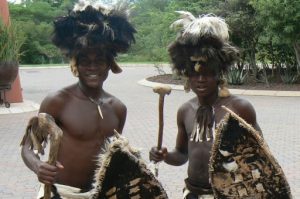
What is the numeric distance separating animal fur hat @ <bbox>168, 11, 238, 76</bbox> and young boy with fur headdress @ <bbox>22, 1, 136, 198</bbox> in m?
0.37

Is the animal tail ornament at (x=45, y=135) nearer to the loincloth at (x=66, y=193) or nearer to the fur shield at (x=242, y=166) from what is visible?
the loincloth at (x=66, y=193)

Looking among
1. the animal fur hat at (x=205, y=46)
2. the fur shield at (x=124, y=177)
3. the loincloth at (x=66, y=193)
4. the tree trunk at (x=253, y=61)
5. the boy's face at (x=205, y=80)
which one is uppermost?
the animal fur hat at (x=205, y=46)

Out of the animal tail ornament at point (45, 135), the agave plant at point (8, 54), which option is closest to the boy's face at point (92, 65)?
the animal tail ornament at point (45, 135)

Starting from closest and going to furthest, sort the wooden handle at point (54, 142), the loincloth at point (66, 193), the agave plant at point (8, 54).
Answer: the wooden handle at point (54, 142) < the loincloth at point (66, 193) < the agave plant at point (8, 54)

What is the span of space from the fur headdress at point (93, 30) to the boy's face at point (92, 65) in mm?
34

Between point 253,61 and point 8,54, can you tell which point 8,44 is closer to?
point 8,54

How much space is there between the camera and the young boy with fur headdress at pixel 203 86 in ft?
10.6

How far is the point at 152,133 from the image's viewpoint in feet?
32.9

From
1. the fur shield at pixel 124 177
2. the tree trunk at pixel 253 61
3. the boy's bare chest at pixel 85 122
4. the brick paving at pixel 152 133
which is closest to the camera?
the fur shield at pixel 124 177

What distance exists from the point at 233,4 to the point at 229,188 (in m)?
15.7

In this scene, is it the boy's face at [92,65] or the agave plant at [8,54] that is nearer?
the boy's face at [92,65]

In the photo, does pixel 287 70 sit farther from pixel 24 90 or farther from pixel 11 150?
pixel 11 150

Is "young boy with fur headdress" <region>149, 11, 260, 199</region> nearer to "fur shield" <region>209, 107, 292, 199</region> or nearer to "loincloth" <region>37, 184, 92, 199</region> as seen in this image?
"fur shield" <region>209, 107, 292, 199</region>

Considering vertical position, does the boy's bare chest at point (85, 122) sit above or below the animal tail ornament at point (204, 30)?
below
